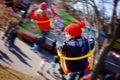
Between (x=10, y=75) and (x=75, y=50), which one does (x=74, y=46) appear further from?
(x=10, y=75)

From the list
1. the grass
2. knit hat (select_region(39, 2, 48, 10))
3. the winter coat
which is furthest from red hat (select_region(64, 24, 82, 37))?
knit hat (select_region(39, 2, 48, 10))

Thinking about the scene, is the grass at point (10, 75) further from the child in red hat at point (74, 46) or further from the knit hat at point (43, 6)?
the child in red hat at point (74, 46)

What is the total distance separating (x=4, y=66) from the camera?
1193cm

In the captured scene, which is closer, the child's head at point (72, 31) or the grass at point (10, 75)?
the child's head at point (72, 31)

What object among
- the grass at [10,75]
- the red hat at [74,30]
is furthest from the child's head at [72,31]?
the grass at [10,75]

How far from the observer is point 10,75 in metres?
11.2

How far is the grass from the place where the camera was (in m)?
10.9

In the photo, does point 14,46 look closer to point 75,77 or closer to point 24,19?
point 24,19

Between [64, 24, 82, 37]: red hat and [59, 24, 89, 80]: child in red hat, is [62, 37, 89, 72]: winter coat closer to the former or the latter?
[59, 24, 89, 80]: child in red hat

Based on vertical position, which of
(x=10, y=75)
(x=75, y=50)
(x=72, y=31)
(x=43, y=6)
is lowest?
(x=10, y=75)

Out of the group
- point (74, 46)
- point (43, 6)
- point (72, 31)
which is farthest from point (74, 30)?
point (43, 6)

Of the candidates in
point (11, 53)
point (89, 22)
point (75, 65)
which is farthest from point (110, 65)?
point (75, 65)

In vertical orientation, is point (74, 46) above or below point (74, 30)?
below

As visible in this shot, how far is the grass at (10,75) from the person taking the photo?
35.9 ft
